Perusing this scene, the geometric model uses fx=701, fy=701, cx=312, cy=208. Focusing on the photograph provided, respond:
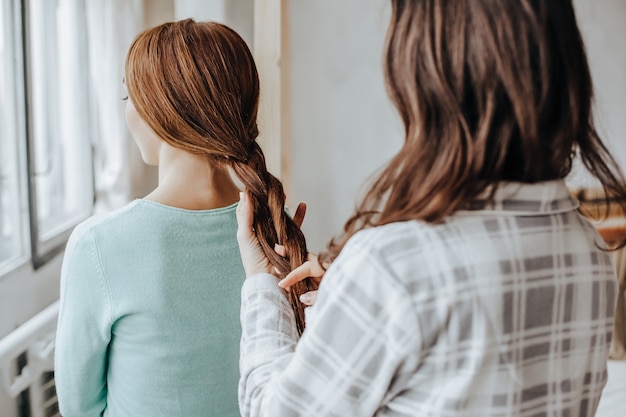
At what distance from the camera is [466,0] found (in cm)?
61

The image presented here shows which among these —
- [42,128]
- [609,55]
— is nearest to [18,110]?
[42,128]

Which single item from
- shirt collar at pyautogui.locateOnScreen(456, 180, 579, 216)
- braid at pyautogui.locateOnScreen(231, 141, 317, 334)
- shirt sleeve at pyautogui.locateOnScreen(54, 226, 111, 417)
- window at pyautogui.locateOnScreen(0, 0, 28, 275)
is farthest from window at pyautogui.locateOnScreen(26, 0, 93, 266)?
shirt collar at pyautogui.locateOnScreen(456, 180, 579, 216)

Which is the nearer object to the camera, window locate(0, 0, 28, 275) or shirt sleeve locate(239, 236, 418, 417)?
shirt sleeve locate(239, 236, 418, 417)

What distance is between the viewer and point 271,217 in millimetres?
1057

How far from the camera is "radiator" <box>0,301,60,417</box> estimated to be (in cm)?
145

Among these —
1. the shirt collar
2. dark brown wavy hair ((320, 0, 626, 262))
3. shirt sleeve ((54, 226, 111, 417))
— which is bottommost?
shirt sleeve ((54, 226, 111, 417))

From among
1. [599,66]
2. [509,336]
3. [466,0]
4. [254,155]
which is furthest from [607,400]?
[466,0]

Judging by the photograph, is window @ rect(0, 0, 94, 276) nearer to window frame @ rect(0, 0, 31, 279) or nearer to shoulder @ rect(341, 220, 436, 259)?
window frame @ rect(0, 0, 31, 279)

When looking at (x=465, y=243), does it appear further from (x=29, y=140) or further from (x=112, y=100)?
(x=112, y=100)

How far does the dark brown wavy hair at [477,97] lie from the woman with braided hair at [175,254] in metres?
0.38

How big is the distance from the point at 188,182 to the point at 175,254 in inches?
4.4

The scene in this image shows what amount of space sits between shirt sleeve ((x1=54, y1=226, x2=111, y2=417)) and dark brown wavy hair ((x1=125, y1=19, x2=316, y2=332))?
199 mm

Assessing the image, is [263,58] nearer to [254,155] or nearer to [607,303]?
[254,155]

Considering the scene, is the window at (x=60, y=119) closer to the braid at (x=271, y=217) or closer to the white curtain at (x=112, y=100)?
the white curtain at (x=112, y=100)
